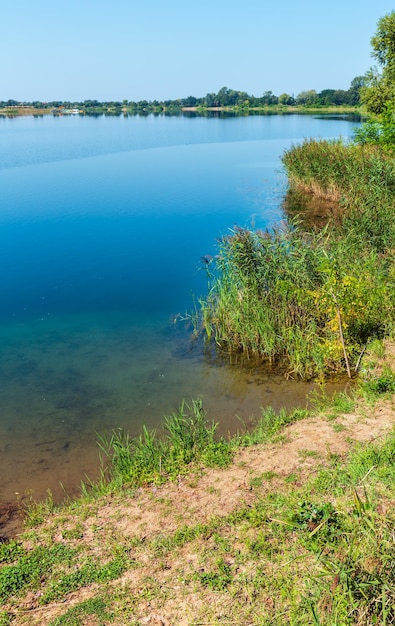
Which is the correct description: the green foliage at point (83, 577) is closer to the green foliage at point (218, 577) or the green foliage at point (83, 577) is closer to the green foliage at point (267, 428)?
the green foliage at point (218, 577)

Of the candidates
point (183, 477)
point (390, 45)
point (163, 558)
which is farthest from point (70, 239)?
point (390, 45)

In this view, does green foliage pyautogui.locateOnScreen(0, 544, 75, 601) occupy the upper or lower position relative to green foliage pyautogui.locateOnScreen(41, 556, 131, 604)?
lower

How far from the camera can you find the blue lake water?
839 centimetres

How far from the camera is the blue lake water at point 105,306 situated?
8391 millimetres

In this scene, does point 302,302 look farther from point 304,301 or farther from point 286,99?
point 286,99

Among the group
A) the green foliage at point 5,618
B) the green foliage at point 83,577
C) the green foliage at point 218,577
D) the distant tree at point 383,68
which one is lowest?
the green foliage at point 5,618

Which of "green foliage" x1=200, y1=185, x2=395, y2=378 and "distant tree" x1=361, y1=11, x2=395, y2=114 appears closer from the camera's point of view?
"green foliage" x1=200, y1=185, x2=395, y2=378

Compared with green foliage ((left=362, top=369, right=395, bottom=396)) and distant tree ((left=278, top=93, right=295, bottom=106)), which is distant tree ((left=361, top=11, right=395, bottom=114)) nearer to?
green foliage ((left=362, top=369, right=395, bottom=396))

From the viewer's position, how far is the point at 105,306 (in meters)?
13.8

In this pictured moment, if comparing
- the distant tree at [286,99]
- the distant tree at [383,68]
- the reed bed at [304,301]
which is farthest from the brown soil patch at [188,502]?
the distant tree at [286,99]

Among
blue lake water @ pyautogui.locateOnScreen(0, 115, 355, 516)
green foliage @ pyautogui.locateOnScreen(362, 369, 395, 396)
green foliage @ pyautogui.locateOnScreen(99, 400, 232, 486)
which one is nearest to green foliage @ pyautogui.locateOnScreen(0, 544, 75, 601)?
green foliage @ pyautogui.locateOnScreen(99, 400, 232, 486)

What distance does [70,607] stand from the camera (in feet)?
14.1

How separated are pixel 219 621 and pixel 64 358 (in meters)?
7.72

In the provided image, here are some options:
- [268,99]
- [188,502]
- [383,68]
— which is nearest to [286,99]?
[268,99]
